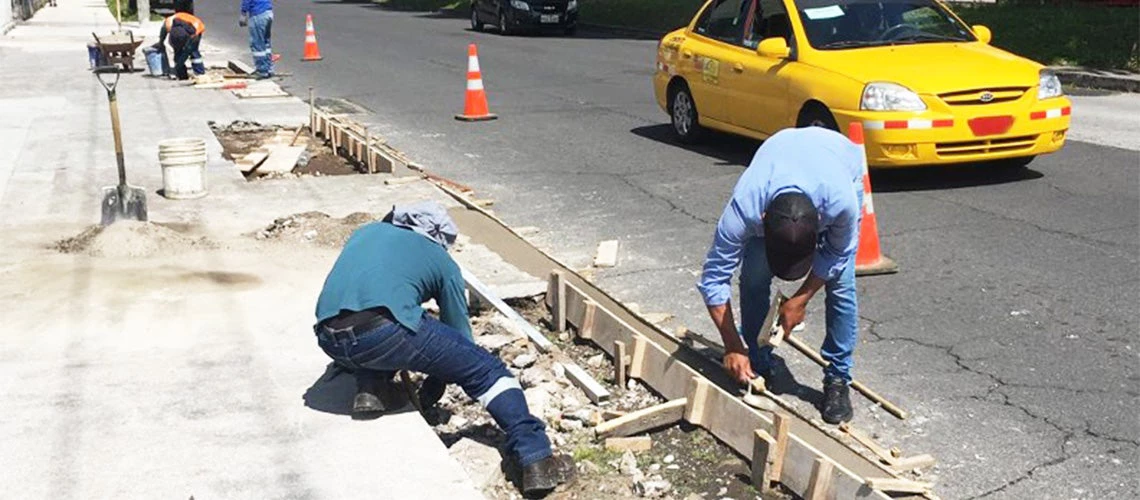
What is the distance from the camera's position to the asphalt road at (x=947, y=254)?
499cm

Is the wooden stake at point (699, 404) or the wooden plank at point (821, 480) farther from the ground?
the wooden plank at point (821, 480)

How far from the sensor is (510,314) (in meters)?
6.33

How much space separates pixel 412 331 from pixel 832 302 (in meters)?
1.81

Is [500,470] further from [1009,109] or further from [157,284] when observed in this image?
[1009,109]

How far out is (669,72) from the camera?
12438mm

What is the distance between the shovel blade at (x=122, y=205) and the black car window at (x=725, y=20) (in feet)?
18.3

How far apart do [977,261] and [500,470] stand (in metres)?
4.04

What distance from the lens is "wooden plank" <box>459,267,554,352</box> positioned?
19.8 ft

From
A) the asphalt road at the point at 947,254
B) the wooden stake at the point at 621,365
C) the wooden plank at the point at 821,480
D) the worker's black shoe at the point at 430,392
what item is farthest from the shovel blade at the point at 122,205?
the wooden plank at the point at 821,480

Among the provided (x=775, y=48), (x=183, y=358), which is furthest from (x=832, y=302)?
(x=775, y=48)

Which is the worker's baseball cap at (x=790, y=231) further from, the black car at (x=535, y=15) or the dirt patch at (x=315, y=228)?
the black car at (x=535, y=15)

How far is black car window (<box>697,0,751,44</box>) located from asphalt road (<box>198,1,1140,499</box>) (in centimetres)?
111

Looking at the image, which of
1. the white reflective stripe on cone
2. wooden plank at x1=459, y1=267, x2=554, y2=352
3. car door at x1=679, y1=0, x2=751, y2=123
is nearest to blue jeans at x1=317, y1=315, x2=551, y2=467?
the white reflective stripe on cone

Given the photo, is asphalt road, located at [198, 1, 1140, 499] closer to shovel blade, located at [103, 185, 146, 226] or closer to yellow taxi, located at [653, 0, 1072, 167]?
yellow taxi, located at [653, 0, 1072, 167]
